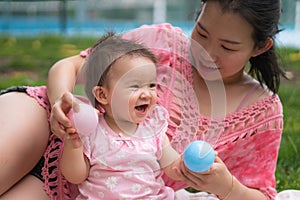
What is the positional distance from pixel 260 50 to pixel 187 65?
0.18 m

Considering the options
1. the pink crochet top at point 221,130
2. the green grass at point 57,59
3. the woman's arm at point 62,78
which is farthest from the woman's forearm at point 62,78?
the green grass at point 57,59

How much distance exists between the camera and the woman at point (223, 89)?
1384mm

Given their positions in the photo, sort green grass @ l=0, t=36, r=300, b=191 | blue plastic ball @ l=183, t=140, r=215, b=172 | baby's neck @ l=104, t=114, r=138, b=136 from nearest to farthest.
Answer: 1. blue plastic ball @ l=183, t=140, r=215, b=172
2. baby's neck @ l=104, t=114, r=138, b=136
3. green grass @ l=0, t=36, r=300, b=191

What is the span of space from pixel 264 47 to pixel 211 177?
1.23 feet

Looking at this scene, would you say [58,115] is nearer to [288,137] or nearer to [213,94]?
[213,94]

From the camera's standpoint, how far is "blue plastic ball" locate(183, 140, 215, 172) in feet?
3.84

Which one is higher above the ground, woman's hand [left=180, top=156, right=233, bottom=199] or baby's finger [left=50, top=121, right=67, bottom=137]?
baby's finger [left=50, top=121, right=67, bottom=137]

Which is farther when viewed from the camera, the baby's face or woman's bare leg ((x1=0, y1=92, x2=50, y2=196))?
woman's bare leg ((x1=0, y1=92, x2=50, y2=196))

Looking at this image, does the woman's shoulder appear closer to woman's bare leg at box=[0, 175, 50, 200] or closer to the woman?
the woman

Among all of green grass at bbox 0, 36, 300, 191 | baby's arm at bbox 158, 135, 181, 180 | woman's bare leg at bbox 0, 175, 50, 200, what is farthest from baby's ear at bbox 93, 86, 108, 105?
green grass at bbox 0, 36, 300, 191

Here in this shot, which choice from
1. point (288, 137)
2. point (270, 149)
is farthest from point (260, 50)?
point (288, 137)

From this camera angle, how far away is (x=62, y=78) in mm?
1494

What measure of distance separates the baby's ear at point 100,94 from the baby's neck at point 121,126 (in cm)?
5

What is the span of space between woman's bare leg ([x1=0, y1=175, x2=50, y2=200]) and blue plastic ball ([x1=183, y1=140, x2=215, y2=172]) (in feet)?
1.36
